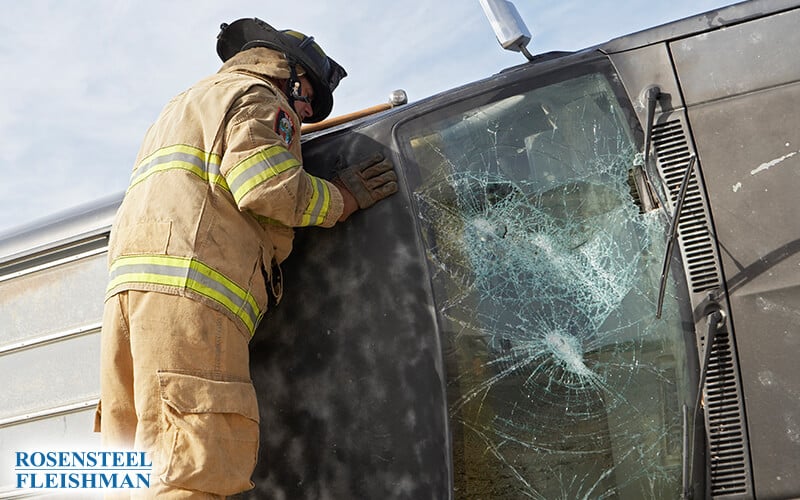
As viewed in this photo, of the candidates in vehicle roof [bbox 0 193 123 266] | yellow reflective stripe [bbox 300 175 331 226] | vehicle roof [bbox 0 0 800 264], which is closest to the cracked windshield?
vehicle roof [bbox 0 0 800 264]

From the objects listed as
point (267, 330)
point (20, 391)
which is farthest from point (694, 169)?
point (20, 391)

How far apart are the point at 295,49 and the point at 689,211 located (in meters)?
1.38

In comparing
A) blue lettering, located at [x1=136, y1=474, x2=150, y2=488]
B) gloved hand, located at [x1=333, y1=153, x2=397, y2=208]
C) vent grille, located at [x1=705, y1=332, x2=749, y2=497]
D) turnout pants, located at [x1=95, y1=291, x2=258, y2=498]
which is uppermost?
gloved hand, located at [x1=333, y1=153, x2=397, y2=208]

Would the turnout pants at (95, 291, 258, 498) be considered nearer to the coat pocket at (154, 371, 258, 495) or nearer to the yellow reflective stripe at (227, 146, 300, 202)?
the coat pocket at (154, 371, 258, 495)

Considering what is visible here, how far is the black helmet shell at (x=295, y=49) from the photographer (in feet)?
10.3

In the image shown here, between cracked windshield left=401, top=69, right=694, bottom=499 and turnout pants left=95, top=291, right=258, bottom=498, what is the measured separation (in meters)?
0.56

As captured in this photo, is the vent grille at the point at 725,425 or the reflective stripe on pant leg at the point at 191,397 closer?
the vent grille at the point at 725,425

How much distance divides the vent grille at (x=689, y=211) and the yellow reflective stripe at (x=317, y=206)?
0.92 m

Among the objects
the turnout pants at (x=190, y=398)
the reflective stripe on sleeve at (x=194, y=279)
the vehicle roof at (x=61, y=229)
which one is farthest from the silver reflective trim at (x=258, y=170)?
the vehicle roof at (x=61, y=229)

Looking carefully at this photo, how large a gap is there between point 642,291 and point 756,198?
1.23 ft

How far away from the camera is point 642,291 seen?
8.39ft

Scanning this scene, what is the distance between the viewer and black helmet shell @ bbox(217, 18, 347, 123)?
3.13 meters

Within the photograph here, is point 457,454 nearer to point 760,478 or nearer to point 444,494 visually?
point 444,494

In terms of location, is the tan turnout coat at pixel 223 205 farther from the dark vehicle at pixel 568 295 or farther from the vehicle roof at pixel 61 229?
the vehicle roof at pixel 61 229
